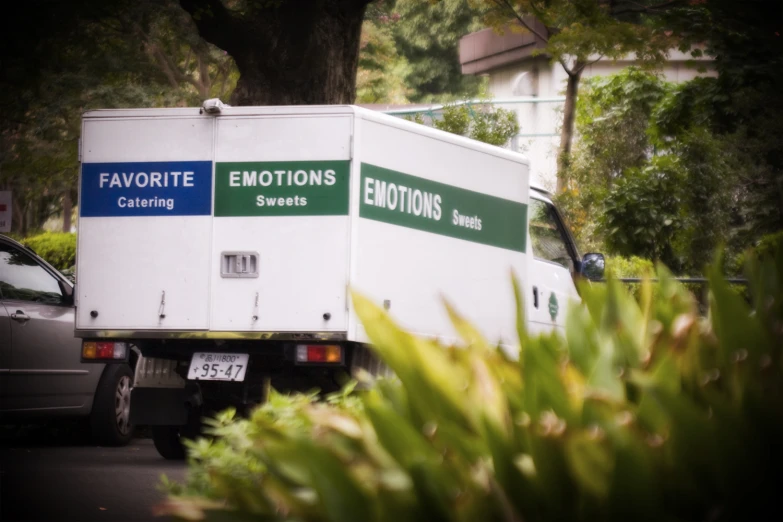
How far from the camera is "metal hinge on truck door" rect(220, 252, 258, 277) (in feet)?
26.2

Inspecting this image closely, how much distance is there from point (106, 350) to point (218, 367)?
2.86 feet

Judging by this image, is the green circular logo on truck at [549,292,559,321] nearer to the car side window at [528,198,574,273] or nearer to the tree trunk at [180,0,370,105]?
the car side window at [528,198,574,273]

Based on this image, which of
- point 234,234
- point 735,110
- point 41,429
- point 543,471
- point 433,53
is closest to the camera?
point 543,471

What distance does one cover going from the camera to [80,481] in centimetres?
814

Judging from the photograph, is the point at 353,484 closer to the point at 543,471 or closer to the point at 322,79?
the point at 543,471

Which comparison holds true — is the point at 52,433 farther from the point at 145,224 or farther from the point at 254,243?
the point at 254,243

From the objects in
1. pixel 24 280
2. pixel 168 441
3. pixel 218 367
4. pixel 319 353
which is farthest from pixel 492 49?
pixel 319 353

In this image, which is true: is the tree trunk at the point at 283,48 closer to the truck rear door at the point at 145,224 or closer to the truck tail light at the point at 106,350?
the truck rear door at the point at 145,224

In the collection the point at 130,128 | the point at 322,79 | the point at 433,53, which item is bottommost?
the point at 130,128

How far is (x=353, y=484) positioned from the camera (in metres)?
2.34

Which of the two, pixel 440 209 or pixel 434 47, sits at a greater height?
pixel 434 47

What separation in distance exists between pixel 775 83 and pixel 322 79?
21.1 feet

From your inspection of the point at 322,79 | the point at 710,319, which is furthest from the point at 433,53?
the point at 710,319

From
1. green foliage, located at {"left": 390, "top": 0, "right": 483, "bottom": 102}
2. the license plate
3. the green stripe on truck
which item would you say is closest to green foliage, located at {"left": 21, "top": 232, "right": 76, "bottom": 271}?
the green stripe on truck
